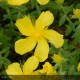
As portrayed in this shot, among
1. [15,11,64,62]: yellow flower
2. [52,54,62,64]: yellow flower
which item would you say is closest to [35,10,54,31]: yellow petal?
[15,11,64,62]: yellow flower

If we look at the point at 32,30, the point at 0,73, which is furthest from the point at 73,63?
the point at 0,73

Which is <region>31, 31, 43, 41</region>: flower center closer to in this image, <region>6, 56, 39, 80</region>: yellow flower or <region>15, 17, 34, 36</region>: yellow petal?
<region>15, 17, 34, 36</region>: yellow petal

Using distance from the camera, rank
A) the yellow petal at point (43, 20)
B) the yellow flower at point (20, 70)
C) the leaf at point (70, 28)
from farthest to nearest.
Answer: the leaf at point (70, 28) < the yellow petal at point (43, 20) < the yellow flower at point (20, 70)

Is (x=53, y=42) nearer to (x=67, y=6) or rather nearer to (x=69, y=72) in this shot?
(x=69, y=72)

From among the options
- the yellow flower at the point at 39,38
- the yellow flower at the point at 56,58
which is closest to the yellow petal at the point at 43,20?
the yellow flower at the point at 39,38

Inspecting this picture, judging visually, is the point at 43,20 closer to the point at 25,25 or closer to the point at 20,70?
the point at 25,25

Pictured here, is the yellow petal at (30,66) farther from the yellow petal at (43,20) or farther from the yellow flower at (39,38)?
the yellow petal at (43,20)

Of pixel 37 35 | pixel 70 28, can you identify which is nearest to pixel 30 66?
pixel 37 35

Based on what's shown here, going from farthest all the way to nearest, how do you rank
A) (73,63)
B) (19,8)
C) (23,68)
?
(19,8) → (73,63) → (23,68)
